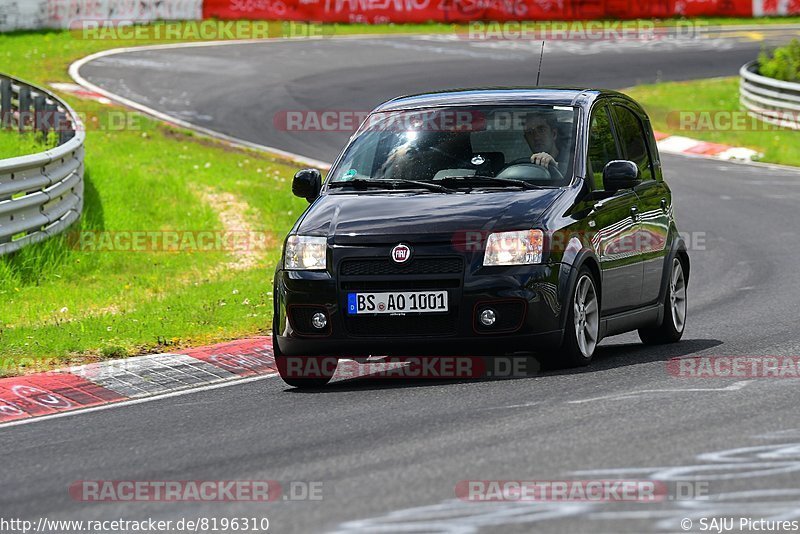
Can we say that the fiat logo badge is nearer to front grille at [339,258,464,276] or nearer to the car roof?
front grille at [339,258,464,276]

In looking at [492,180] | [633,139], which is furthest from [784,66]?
[492,180]

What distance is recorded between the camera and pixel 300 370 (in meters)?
9.66

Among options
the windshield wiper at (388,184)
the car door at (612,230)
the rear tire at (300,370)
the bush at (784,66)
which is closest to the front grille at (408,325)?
the rear tire at (300,370)

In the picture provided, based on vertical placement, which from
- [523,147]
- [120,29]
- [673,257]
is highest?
[523,147]

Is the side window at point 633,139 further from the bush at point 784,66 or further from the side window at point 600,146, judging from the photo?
the bush at point 784,66

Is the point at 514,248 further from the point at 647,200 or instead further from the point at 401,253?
the point at 647,200

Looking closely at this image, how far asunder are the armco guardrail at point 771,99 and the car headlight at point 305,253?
898 inches

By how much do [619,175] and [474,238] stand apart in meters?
1.31

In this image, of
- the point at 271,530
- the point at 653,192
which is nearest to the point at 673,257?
the point at 653,192

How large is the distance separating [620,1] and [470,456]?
131 feet

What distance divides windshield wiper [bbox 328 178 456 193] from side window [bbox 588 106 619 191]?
107 cm

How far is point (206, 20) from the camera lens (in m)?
40.2

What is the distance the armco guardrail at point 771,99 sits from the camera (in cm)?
3077

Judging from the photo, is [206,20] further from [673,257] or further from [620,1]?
[673,257]
